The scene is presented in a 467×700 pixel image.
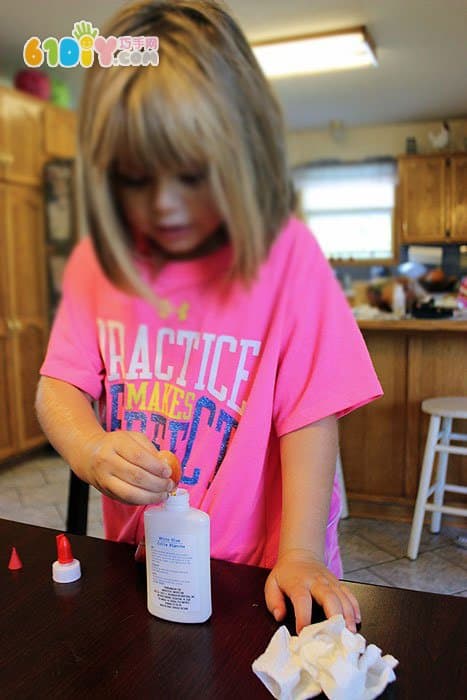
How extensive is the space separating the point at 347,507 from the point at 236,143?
2246 millimetres

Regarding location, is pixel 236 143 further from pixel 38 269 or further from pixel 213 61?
pixel 38 269

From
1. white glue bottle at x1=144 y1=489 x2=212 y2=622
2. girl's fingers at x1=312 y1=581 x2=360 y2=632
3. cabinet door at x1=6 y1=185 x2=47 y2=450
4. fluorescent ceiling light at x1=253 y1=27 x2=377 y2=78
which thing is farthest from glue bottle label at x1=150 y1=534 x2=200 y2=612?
fluorescent ceiling light at x1=253 y1=27 x2=377 y2=78

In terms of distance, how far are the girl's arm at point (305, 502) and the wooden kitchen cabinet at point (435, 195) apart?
26 cm

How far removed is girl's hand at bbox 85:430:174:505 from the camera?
0.50 m

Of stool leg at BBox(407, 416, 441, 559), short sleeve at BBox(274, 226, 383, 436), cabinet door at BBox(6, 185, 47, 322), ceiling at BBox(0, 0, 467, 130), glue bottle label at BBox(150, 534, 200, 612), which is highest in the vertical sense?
ceiling at BBox(0, 0, 467, 130)

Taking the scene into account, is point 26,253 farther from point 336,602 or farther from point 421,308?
point 421,308

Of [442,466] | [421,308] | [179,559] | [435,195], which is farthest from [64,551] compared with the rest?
[421,308]

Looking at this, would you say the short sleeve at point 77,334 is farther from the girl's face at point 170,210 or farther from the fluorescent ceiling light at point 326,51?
the fluorescent ceiling light at point 326,51

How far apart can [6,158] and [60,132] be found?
17 cm

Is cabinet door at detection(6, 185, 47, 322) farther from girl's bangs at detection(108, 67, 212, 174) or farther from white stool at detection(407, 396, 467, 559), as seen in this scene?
white stool at detection(407, 396, 467, 559)

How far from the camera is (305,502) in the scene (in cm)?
61

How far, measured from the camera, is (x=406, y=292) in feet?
7.29

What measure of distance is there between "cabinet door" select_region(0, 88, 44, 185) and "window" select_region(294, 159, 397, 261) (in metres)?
0.27

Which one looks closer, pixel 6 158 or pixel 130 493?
pixel 130 493
